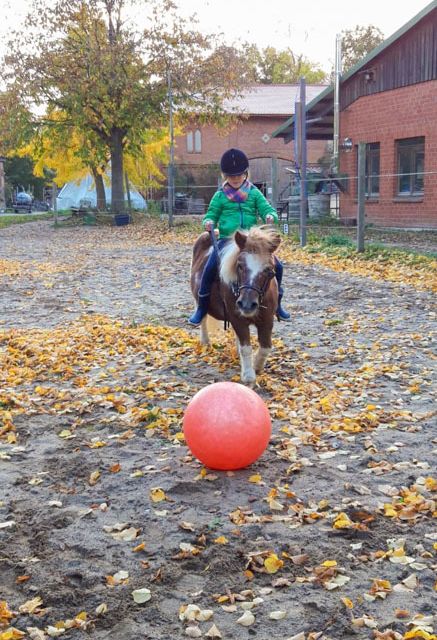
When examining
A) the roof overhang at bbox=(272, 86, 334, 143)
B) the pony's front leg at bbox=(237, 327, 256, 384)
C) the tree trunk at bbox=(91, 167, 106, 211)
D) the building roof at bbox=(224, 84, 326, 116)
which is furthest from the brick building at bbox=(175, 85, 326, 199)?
the pony's front leg at bbox=(237, 327, 256, 384)

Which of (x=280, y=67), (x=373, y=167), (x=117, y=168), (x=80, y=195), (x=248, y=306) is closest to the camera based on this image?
(x=248, y=306)

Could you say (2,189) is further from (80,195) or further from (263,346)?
(263,346)

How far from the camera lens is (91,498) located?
437cm

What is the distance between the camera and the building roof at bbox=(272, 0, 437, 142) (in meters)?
21.5

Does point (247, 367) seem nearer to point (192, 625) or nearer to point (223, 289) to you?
point (223, 289)

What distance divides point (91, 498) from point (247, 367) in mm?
2409

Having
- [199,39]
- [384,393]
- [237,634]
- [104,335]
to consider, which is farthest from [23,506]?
[199,39]

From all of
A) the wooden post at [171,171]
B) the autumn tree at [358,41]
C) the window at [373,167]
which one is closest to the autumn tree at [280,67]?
the autumn tree at [358,41]

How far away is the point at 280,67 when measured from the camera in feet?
236

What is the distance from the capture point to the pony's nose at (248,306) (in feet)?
18.9

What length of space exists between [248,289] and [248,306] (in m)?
0.14

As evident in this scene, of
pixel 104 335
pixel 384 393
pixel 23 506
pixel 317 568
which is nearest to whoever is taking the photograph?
pixel 317 568

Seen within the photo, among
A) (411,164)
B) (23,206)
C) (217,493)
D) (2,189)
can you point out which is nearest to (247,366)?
(217,493)

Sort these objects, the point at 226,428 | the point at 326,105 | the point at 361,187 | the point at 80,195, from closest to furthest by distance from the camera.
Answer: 1. the point at 226,428
2. the point at 361,187
3. the point at 326,105
4. the point at 80,195
